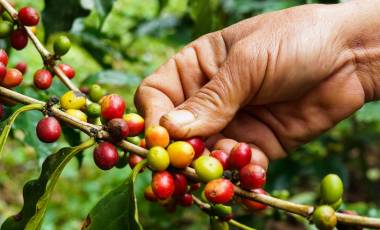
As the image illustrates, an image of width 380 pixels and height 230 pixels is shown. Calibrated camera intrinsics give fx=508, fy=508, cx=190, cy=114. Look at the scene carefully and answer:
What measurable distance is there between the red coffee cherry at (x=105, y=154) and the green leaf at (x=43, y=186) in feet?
0.11

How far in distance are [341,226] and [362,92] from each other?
1.16m

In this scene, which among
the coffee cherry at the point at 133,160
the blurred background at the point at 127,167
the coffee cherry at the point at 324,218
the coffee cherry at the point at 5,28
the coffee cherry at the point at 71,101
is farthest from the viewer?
the blurred background at the point at 127,167

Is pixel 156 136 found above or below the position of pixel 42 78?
below

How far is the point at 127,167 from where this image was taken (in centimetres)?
475

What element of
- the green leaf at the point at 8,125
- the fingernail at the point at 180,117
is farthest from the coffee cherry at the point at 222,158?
the green leaf at the point at 8,125

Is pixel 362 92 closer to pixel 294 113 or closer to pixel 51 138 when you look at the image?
pixel 294 113

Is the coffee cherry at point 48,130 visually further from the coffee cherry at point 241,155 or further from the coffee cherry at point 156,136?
the coffee cherry at point 241,155

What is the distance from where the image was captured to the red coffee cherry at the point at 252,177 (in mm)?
1518

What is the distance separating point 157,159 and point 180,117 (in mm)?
297

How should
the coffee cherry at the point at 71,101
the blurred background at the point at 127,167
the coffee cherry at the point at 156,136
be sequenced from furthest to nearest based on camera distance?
1. the blurred background at the point at 127,167
2. the coffee cherry at the point at 71,101
3. the coffee cherry at the point at 156,136

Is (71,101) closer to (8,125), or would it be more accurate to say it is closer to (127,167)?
(8,125)

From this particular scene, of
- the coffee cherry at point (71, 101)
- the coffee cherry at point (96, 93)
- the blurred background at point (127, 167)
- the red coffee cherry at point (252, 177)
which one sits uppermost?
the coffee cherry at point (71, 101)

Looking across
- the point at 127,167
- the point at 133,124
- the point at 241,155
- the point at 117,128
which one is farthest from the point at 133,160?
the point at 127,167

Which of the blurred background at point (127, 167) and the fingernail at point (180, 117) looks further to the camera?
the blurred background at point (127, 167)
